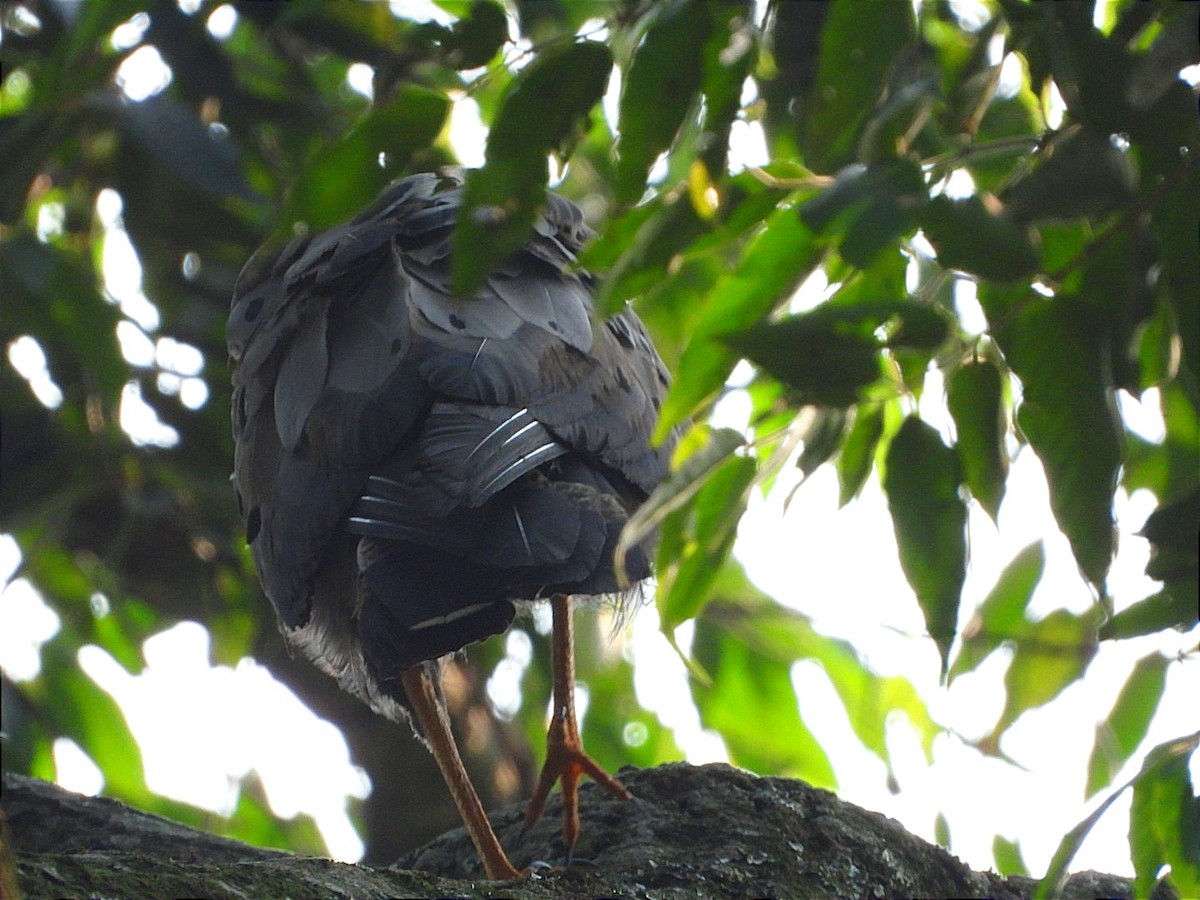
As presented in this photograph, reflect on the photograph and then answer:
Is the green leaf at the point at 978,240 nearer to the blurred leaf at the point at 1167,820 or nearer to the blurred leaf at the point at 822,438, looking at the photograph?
the blurred leaf at the point at 822,438

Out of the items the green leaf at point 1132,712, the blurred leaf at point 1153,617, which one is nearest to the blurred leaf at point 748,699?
the green leaf at point 1132,712

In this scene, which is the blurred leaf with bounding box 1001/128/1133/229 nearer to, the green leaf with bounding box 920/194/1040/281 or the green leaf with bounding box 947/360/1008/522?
the green leaf with bounding box 920/194/1040/281

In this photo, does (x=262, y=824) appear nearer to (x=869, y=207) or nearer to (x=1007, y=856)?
(x=1007, y=856)

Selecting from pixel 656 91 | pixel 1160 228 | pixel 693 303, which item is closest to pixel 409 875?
pixel 693 303

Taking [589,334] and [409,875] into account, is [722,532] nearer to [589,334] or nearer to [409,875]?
[409,875]

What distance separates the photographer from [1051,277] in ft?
5.31

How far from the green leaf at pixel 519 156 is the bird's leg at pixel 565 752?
6.21 ft

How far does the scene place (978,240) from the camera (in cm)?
144

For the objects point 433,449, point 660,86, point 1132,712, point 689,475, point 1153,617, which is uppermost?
point 433,449

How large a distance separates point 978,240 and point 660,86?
16.5 inches

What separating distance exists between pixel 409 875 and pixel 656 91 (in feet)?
4.81

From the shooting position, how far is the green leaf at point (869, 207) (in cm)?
141

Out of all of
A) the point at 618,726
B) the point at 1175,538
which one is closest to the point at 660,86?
the point at 1175,538

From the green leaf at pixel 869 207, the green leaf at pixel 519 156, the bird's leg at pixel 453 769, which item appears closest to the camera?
the green leaf at pixel 869 207
